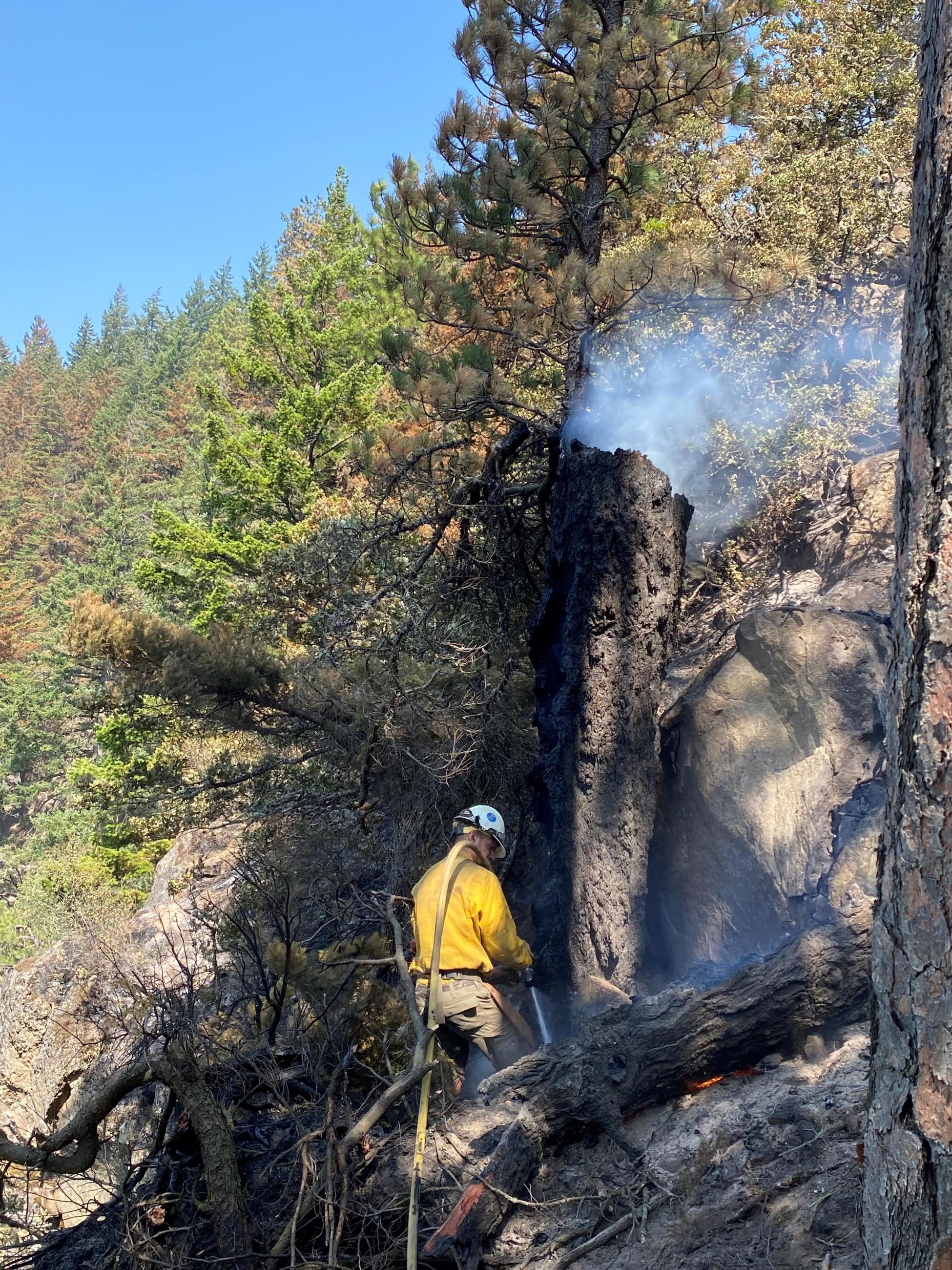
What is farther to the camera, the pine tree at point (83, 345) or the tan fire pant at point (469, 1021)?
the pine tree at point (83, 345)

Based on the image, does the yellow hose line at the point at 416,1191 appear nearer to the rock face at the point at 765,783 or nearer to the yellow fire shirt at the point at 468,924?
the yellow fire shirt at the point at 468,924

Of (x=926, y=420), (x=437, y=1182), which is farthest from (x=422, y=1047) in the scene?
(x=926, y=420)

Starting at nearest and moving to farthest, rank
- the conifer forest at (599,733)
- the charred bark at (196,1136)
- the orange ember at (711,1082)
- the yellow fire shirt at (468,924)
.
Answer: the conifer forest at (599,733)
the charred bark at (196,1136)
the orange ember at (711,1082)
the yellow fire shirt at (468,924)

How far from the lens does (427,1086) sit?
478 centimetres

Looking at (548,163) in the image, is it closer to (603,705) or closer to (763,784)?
(603,705)

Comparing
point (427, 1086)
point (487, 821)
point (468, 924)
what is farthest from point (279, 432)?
point (427, 1086)

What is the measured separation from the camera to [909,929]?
242 cm

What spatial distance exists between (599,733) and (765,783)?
1214mm

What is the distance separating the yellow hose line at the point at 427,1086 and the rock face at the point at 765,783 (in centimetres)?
165

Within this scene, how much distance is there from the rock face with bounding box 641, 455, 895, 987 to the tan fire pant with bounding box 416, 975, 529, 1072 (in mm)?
1174

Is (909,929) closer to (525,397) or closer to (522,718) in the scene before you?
(522,718)

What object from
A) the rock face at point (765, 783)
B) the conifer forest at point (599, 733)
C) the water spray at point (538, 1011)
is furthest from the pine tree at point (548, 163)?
the water spray at point (538, 1011)

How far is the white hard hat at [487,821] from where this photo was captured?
21.4 ft

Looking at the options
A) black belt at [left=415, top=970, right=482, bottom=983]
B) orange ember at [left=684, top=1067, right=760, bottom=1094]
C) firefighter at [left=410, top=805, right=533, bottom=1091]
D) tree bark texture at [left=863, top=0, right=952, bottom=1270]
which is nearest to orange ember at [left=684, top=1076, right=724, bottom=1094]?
orange ember at [left=684, top=1067, right=760, bottom=1094]
